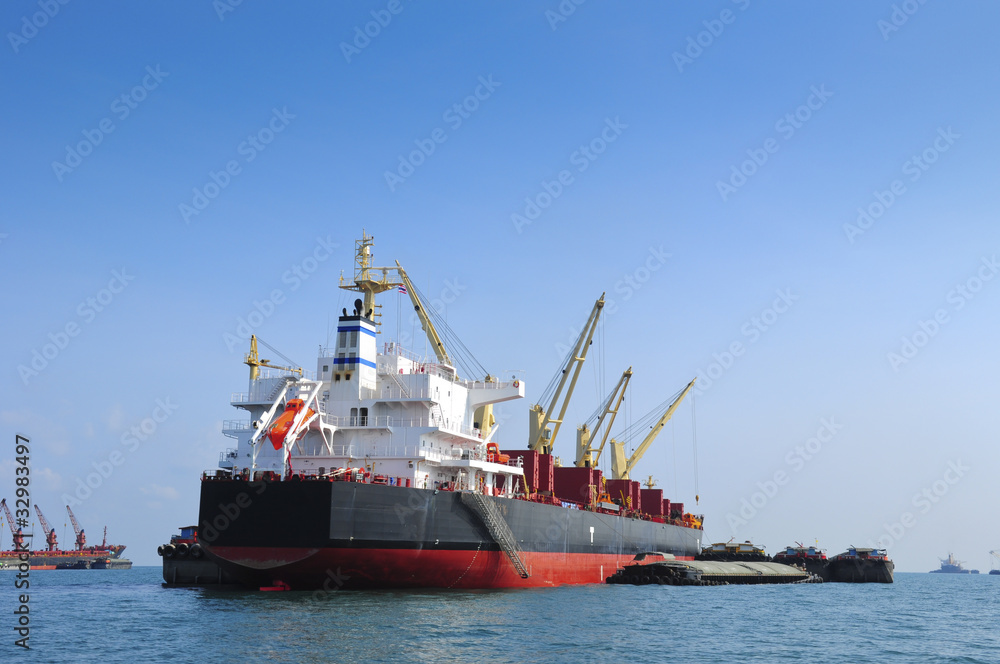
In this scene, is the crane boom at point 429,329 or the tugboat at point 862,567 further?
the tugboat at point 862,567

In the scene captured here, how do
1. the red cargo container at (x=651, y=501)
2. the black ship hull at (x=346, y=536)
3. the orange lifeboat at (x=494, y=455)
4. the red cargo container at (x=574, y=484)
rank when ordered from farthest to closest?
1. the red cargo container at (x=651, y=501)
2. the red cargo container at (x=574, y=484)
3. the orange lifeboat at (x=494, y=455)
4. the black ship hull at (x=346, y=536)

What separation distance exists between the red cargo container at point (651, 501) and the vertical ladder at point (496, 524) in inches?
1339

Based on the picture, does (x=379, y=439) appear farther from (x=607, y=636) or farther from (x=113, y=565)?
(x=113, y=565)

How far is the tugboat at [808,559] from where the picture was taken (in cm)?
7606

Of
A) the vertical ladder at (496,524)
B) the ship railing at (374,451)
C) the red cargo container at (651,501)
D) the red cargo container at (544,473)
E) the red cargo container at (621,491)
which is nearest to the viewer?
the vertical ladder at (496,524)

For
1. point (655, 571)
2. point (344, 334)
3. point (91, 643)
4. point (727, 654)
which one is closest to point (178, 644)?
point (91, 643)

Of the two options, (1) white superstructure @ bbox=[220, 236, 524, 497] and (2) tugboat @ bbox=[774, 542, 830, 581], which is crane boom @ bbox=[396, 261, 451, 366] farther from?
(2) tugboat @ bbox=[774, 542, 830, 581]

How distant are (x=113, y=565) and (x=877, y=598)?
9877 centimetres

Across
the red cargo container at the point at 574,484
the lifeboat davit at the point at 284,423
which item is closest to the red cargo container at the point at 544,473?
the red cargo container at the point at 574,484

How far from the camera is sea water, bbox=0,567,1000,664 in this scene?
22.1 meters

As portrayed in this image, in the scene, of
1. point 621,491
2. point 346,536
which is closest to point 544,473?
point 346,536

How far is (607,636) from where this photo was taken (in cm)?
2684

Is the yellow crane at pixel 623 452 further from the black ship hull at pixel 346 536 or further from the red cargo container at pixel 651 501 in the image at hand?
the black ship hull at pixel 346 536

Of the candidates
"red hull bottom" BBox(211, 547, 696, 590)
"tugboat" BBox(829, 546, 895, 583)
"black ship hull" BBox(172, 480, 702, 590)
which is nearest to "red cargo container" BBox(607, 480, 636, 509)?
"tugboat" BBox(829, 546, 895, 583)
